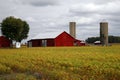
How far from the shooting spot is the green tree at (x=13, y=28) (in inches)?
3305

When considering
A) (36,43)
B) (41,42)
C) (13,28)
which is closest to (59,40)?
(41,42)

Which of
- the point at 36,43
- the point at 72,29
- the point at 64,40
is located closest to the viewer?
the point at 64,40

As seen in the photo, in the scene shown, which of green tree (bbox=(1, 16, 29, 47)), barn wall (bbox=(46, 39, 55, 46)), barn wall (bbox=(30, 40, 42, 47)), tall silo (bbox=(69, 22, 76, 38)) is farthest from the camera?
tall silo (bbox=(69, 22, 76, 38))

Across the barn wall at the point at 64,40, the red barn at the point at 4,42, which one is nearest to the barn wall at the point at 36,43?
the barn wall at the point at 64,40

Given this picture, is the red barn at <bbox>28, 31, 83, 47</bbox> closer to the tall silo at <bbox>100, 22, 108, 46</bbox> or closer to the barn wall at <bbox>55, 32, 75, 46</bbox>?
the barn wall at <bbox>55, 32, 75, 46</bbox>

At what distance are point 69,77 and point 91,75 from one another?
1.16 meters

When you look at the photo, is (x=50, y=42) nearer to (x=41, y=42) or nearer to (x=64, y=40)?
(x=64, y=40)

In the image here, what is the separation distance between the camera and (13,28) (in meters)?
84.1

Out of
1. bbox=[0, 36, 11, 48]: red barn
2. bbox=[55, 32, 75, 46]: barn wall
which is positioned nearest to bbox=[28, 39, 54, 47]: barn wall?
bbox=[55, 32, 75, 46]: barn wall

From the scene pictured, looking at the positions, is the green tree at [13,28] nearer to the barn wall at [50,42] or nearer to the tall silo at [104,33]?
the barn wall at [50,42]

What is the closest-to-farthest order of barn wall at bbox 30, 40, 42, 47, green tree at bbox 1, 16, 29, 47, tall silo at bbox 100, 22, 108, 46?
green tree at bbox 1, 16, 29, 47 < barn wall at bbox 30, 40, 42, 47 < tall silo at bbox 100, 22, 108, 46

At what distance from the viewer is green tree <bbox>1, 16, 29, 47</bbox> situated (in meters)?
83.9

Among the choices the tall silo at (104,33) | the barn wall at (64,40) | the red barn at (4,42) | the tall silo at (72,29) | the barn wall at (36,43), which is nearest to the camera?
the barn wall at (64,40)

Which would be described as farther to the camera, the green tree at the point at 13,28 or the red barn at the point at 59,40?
the red barn at the point at 59,40
